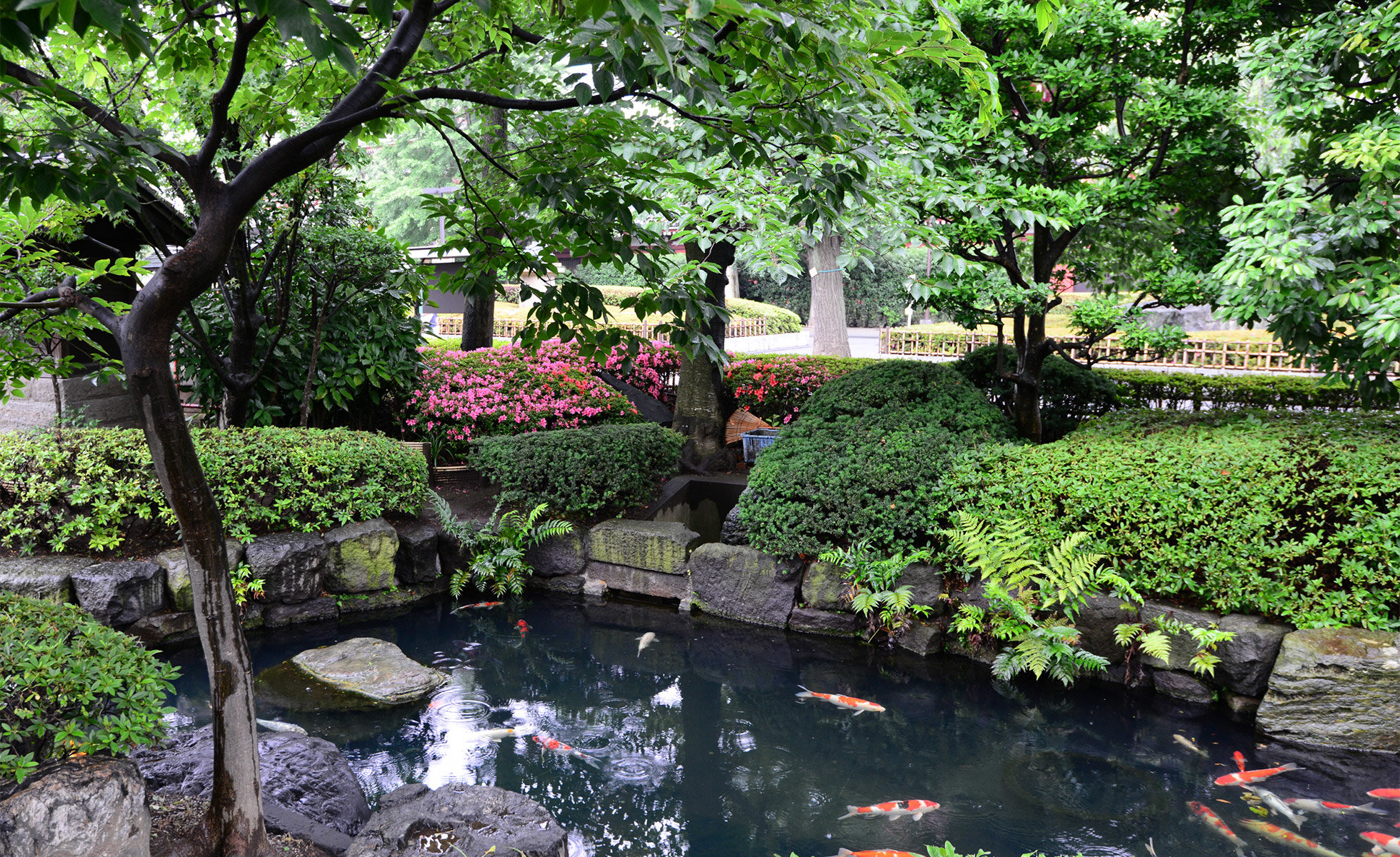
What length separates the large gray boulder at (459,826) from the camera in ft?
10.4

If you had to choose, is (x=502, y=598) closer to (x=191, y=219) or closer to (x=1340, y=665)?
(x=191, y=219)

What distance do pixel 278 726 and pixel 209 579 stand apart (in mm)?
2453

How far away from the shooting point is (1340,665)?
4910 mm

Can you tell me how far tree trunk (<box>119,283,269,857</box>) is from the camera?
2900 mm

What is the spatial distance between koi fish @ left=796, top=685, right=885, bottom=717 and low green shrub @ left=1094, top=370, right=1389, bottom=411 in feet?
16.3

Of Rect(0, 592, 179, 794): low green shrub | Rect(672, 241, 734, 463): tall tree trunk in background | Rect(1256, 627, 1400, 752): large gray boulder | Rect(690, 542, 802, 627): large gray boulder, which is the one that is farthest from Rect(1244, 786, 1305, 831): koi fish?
Rect(672, 241, 734, 463): tall tree trunk in background

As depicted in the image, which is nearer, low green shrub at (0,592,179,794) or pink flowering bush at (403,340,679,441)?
low green shrub at (0,592,179,794)

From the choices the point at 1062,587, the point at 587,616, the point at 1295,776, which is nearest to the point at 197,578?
the point at 587,616

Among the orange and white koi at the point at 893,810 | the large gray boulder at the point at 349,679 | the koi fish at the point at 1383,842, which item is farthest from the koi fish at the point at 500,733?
the koi fish at the point at 1383,842

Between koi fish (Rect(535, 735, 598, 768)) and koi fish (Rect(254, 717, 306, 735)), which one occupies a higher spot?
koi fish (Rect(254, 717, 306, 735))

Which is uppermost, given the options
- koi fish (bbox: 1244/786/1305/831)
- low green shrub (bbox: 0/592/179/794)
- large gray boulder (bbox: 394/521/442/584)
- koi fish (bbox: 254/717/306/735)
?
low green shrub (bbox: 0/592/179/794)

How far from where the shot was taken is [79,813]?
2637mm

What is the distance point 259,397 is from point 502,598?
3.33m

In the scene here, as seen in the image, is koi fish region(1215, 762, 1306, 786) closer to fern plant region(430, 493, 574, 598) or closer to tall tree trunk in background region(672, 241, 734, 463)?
fern plant region(430, 493, 574, 598)
